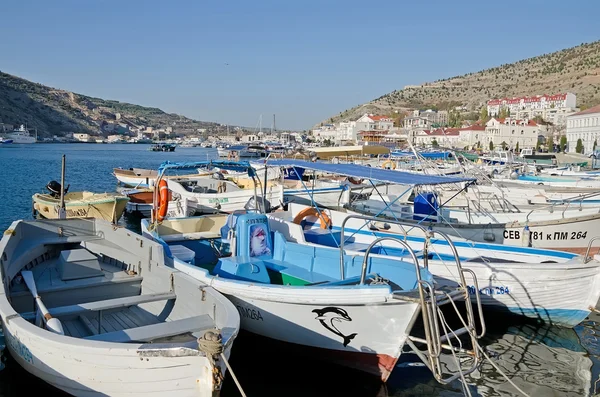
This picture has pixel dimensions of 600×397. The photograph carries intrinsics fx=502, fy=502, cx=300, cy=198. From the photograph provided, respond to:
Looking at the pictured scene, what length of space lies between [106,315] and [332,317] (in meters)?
3.91

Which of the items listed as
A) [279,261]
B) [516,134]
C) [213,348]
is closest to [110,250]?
[279,261]

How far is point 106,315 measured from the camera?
28.4 ft

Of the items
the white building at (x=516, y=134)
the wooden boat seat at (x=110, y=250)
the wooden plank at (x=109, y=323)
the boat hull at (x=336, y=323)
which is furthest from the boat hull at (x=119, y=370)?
the white building at (x=516, y=134)

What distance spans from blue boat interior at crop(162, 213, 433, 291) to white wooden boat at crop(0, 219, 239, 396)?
145 cm

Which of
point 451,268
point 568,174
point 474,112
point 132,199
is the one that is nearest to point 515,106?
point 474,112

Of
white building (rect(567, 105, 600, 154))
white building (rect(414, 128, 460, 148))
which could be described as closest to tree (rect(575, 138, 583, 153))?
white building (rect(567, 105, 600, 154))

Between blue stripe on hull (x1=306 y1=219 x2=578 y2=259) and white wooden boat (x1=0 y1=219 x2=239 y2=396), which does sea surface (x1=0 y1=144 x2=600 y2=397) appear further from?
blue stripe on hull (x1=306 y1=219 x2=578 y2=259)

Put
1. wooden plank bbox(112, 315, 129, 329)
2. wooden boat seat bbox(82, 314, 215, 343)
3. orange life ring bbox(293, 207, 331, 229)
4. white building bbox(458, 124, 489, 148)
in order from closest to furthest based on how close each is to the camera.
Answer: wooden boat seat bbox(82, 314, 215, 343) → wooden plank bbox(112, 315, 129, 329) → orange life ring bbox(293, 207, 331, 229) → white building bbox(458, 124, 489, 148)

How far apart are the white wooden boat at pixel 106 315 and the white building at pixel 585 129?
3036 inches

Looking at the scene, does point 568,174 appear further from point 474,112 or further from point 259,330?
point 474,112

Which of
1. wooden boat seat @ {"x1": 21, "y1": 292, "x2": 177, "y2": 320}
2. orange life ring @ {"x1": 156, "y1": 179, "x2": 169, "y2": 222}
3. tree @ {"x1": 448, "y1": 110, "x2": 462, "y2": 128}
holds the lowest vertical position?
wooden boat seat @ {"x1": 21, "y1": 292, "x2": 177, "y2": 320}

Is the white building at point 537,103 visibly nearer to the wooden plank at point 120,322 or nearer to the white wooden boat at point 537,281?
the white wooden boat at point 537,281

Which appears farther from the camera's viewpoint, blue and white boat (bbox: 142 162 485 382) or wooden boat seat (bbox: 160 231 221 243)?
wooden boat seat (bbox: 160 231 221 243)

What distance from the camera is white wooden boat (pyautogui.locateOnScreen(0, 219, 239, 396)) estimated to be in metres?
5.70
